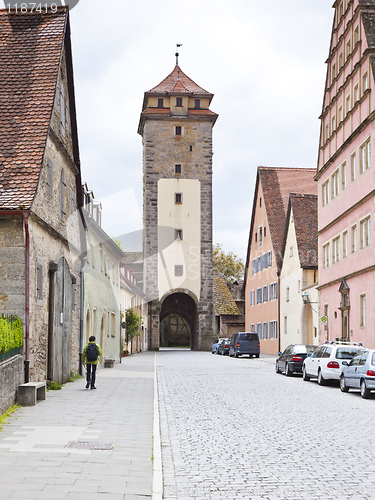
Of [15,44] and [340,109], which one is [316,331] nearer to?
[340,109]

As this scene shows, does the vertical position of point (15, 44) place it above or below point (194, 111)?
below

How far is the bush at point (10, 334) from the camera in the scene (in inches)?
573

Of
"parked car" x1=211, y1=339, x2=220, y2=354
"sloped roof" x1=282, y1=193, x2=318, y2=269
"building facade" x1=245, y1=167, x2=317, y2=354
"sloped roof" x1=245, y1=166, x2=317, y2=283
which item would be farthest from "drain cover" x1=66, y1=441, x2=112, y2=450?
"parked car" x1=211, y1=339, x2=220, y2=354

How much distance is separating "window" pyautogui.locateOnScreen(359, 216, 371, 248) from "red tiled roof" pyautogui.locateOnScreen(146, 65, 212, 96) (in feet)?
130

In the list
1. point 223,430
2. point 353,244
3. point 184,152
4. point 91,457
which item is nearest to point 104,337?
point 353,244

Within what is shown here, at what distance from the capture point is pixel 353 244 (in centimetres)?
3362

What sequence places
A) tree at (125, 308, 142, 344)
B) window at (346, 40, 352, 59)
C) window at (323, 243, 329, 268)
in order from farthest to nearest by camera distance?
tree at (125, 308, 142, 344) → window at (323, 243, 329, 268) → window at (346, 40, 352, 59)

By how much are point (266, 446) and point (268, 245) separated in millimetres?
46803

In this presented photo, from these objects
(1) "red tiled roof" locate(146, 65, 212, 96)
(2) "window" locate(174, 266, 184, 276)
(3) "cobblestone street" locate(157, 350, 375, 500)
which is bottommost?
(3) "cobblestone street" locate(157, 350, 375, 500)

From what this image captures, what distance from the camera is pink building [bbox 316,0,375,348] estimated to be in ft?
102

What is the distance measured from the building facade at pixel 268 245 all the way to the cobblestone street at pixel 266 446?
35024mm

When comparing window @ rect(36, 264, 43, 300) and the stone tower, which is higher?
the stone tower

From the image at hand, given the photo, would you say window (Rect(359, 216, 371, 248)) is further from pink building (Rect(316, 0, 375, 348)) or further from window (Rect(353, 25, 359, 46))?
window (Rect(353, 25, 359, 46))

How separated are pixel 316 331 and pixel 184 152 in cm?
2967
